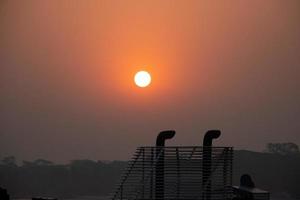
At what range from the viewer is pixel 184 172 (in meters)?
13.9

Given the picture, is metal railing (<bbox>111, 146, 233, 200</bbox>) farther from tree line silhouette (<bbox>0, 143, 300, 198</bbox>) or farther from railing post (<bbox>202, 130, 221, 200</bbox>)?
tree line silhouette (<bbox>0, 143, 300, 198</bbox>)

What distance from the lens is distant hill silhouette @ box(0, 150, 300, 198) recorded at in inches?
907

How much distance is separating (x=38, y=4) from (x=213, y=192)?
11341mm

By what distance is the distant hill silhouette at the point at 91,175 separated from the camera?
75.6 feet

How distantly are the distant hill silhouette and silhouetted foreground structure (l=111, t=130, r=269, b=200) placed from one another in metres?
9.29

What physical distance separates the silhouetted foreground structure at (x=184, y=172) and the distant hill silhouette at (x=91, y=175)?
9.29 m

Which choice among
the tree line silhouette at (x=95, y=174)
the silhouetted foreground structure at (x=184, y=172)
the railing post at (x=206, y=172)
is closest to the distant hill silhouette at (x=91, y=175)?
the tree line silhouette at (x=95, y=174)

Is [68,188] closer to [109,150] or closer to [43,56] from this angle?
[109,150]

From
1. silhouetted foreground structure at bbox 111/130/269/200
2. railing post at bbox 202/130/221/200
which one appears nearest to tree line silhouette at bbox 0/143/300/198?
silhouetted foreground structure at bbox 111/130/269/200

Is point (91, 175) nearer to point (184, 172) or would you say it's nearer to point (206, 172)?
point (184, 172)

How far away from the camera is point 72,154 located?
23516 mm

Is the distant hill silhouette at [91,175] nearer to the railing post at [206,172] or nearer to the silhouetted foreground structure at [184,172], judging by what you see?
the silhouetted foreground structure at [184,172]

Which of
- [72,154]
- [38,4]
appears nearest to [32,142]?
[72,154]

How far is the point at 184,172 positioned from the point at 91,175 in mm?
10350
